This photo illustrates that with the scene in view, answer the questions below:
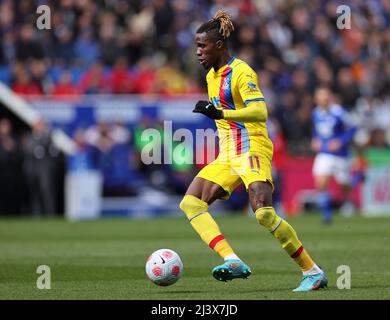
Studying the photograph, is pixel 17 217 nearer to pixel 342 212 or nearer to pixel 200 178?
pixel 342 212

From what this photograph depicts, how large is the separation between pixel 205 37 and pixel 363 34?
19955 mm

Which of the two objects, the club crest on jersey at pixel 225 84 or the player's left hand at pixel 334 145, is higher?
the player's left hand at pixel 334 145

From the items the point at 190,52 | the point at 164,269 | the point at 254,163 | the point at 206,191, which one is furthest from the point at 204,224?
the point at 190,52

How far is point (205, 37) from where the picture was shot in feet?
32.4

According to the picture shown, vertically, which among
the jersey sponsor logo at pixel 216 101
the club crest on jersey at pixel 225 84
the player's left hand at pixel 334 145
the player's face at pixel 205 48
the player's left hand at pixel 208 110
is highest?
the player's left hand at pixel 334 145

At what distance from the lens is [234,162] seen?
9.96 meters

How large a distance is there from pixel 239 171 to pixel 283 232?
29.1 inches

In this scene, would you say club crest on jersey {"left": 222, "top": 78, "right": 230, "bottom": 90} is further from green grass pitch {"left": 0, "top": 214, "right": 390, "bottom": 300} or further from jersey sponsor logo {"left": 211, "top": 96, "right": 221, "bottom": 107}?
green grass pitch {"left": 0, "top": 214, "right": 390, "bottom": 300}

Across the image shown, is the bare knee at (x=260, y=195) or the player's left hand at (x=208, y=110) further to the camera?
the bare knee at (x=260, y=195)

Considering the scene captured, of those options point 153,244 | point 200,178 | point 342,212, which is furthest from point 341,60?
point 200,178

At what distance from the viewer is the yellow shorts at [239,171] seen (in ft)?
31.9

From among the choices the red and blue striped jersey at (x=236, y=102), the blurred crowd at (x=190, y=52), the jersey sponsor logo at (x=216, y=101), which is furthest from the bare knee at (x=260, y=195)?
the blurred crowd at (x=190, y=52)

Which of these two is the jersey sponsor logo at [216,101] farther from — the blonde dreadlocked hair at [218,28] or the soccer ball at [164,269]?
the soccer ball at [164,269]

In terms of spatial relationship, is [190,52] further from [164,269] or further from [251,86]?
[164,269]
